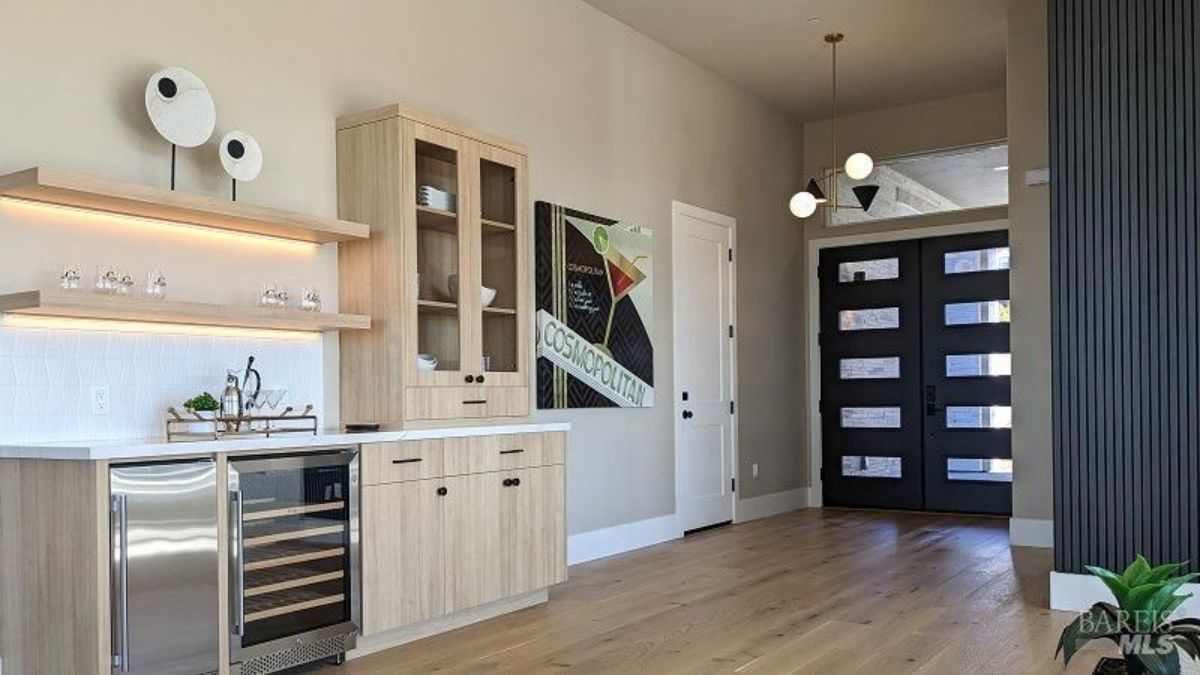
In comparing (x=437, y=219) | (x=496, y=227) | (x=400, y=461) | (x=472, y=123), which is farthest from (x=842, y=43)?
(x=400, y=461)

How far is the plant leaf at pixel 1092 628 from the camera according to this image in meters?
1.82

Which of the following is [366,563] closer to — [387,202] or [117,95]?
[387,202]

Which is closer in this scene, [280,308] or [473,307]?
[280,308]

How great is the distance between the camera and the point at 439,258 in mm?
4641

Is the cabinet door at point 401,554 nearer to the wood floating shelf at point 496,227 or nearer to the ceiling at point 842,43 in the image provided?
the wood floating shelf at point 496,227

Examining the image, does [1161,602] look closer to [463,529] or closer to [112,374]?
[463,529]

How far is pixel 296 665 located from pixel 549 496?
5.14 feet

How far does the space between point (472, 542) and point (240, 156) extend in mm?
1871

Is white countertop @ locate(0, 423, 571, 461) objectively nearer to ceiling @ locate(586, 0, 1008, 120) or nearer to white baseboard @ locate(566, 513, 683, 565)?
white baseboard @ locate(566, 513, 683, 565)

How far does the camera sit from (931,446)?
859 cm

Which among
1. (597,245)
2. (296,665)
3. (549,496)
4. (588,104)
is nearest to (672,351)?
(597,245)

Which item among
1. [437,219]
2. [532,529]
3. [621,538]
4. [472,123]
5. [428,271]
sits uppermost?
[472,123]

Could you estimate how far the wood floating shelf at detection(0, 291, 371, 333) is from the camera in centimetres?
328

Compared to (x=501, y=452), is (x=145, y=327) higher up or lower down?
higher up
